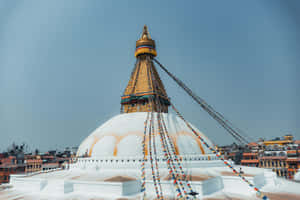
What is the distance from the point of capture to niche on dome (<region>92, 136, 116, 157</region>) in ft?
40.3

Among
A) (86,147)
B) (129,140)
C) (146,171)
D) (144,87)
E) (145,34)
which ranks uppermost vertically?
(145,34)

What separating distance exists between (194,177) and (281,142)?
37.2 metres

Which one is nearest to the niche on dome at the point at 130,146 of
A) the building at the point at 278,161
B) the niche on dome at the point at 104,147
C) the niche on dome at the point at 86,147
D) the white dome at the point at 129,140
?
the white dome at the point at 129,140

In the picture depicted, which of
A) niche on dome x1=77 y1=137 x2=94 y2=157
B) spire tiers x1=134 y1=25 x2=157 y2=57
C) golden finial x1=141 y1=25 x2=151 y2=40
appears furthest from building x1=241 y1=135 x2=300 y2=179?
niche on dome x1=77 y1=137 x2=94 y2=157

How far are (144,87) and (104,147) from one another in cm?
635

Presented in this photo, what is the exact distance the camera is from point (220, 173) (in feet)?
34.5

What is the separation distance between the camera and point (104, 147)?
41.1 ft

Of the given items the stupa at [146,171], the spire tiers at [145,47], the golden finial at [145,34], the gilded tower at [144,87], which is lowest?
the stupa at [146,171]

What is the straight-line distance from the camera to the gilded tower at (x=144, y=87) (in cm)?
1631

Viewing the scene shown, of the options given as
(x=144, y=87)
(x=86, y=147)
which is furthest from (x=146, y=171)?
(x=144, y=87)

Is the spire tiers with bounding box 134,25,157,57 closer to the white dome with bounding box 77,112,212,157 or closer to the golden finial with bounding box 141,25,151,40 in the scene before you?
the golden finial with bounding box 141,25,151,40

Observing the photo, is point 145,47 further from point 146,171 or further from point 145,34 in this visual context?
point 146,171

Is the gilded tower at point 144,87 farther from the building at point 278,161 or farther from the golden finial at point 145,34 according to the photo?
the building at point 278,161

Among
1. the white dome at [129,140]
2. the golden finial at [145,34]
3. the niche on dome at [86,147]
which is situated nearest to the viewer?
the white dome at [129,140]
